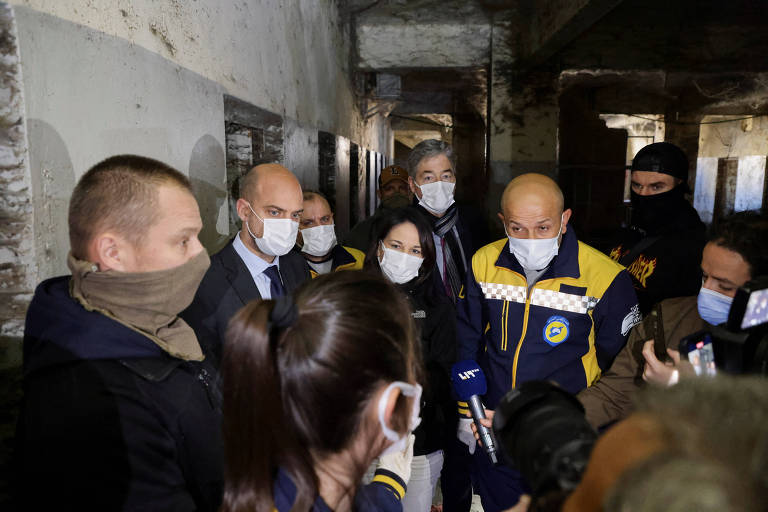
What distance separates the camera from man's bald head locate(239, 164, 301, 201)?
2137 mm

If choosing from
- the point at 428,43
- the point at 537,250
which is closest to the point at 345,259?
the point at 537,250

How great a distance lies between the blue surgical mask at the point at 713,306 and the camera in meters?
1.49

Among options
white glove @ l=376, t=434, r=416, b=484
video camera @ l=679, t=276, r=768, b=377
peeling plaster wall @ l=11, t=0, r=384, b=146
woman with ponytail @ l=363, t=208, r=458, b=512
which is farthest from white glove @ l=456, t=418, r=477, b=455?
peeling plaster wall @ l=11, t=0, r=384, b=146

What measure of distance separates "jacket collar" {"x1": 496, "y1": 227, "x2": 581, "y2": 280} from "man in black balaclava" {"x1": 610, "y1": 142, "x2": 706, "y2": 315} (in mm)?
606

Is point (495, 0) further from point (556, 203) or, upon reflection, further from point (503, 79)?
point (556, 203)

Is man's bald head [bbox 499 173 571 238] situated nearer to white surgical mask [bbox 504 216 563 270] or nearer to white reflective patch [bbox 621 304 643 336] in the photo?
white surgical mask [bbox 504 216 563 270]

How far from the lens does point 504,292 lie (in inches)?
77.7

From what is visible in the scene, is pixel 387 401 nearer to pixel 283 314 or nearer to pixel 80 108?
pixel 283 314

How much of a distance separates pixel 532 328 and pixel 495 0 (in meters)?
5.00

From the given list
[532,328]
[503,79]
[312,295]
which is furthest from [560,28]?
[312,295]

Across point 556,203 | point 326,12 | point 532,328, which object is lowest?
point 532,328

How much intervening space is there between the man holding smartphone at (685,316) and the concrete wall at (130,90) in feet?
6.16

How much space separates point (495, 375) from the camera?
1.98 meters

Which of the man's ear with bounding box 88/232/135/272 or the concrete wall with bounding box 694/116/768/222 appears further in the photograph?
the concrete wall with bounding box 694/116/768/222
